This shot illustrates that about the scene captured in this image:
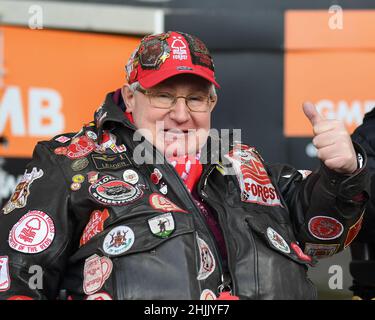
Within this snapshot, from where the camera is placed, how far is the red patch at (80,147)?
258 centimetres

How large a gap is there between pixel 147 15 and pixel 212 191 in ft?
4.26

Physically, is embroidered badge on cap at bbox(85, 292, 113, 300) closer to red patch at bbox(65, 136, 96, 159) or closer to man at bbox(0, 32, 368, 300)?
man at bbox(0, 32, 368, 300)

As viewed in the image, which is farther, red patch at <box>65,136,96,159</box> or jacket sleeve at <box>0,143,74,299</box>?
red patch at <box>65,136,96,159</box>

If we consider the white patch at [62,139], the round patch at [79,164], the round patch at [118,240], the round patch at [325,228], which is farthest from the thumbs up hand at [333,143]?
the white patch at [62,139]

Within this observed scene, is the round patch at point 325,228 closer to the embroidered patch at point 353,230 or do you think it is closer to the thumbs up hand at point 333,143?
the embroidered patch at point 353,230

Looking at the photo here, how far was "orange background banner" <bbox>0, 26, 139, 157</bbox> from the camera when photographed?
3572 millimetres

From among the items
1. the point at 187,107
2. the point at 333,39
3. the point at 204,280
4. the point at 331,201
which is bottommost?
the point at 204,280

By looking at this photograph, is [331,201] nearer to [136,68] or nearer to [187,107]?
[187,107]

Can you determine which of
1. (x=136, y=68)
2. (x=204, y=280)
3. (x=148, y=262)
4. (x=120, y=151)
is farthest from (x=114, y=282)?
(x=136, y=68)

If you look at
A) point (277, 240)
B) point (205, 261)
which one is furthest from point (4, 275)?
point (277, 240)

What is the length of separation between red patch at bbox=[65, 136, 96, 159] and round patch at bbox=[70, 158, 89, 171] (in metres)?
0.02

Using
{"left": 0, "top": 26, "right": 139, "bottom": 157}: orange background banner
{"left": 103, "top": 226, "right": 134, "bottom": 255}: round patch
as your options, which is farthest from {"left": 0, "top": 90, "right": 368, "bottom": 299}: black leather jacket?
{"left": 0, "top": 26, "right": 139, "bottom": 157}: orange background banner

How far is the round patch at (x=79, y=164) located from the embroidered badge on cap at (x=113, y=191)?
0.08 m

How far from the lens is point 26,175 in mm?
2596
